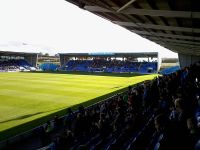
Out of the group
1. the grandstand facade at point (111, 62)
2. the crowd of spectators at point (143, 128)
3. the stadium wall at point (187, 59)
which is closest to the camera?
the crowd of spectators at point (143, 128)

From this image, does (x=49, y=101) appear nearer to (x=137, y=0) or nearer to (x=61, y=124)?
(x=61, y=124)

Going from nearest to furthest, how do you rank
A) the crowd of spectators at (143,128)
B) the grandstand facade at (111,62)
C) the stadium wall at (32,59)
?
the crowd of spectators at (143,128) → the grandstand facade at (111,62) → the stadium wall at (32,59)

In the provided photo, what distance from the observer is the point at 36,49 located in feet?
239

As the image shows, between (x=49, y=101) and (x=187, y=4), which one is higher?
(x=187, y=4)

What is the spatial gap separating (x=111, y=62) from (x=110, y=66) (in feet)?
9.07

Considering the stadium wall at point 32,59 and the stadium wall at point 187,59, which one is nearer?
the stadium wall at point 187,59

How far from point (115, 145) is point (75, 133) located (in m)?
3.22

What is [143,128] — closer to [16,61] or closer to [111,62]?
[111,62]

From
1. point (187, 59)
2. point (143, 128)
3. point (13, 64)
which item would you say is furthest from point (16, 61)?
point (143, 128)

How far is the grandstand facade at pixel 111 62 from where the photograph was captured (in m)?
65.7

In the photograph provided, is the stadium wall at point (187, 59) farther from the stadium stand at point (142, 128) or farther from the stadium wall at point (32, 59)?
the stadium wall at point (32, 59)

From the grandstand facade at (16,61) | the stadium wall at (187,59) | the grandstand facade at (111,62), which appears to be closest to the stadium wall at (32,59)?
the grandstand facade at (16,61)

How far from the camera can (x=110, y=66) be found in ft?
239

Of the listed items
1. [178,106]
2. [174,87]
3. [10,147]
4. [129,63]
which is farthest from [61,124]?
[129,63]
